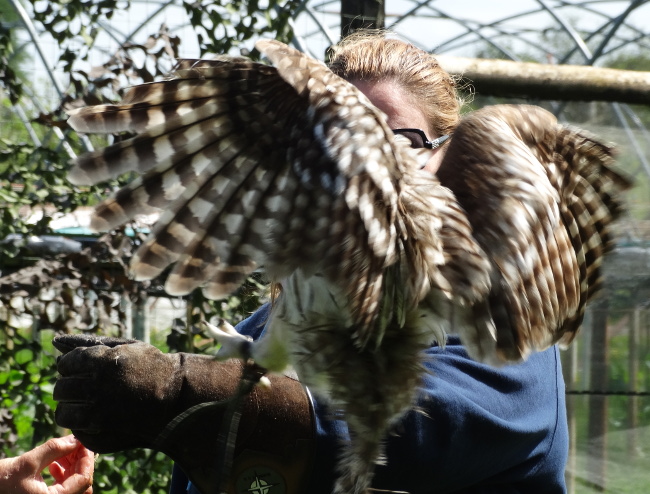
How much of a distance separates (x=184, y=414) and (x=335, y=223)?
514 mm

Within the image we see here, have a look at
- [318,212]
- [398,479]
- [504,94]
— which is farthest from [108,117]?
[504,94]

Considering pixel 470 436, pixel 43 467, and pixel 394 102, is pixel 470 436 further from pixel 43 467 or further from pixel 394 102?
pixel 43 467

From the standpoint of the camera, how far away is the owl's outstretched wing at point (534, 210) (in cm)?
182

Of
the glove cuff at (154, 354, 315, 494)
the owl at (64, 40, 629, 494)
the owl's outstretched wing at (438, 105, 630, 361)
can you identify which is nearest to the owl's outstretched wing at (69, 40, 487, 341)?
the owl at (64, 40, 629, 494)

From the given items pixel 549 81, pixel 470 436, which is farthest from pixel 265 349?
pixel 549 81

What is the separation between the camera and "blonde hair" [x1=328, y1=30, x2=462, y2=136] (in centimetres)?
207

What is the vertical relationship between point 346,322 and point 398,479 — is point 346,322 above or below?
above

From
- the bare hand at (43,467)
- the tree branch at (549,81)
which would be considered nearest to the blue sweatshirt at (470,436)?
the bare hand at (43,467)

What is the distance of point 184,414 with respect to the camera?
1.74 meters

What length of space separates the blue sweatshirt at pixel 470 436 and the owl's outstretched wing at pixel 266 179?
279mm

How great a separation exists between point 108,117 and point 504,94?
1.52 m

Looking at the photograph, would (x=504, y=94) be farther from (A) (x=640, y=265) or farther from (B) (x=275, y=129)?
(A) (x=640, y=265)

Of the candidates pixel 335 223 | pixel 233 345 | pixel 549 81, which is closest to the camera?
pixel 335 223

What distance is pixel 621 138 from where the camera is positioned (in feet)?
14.4
